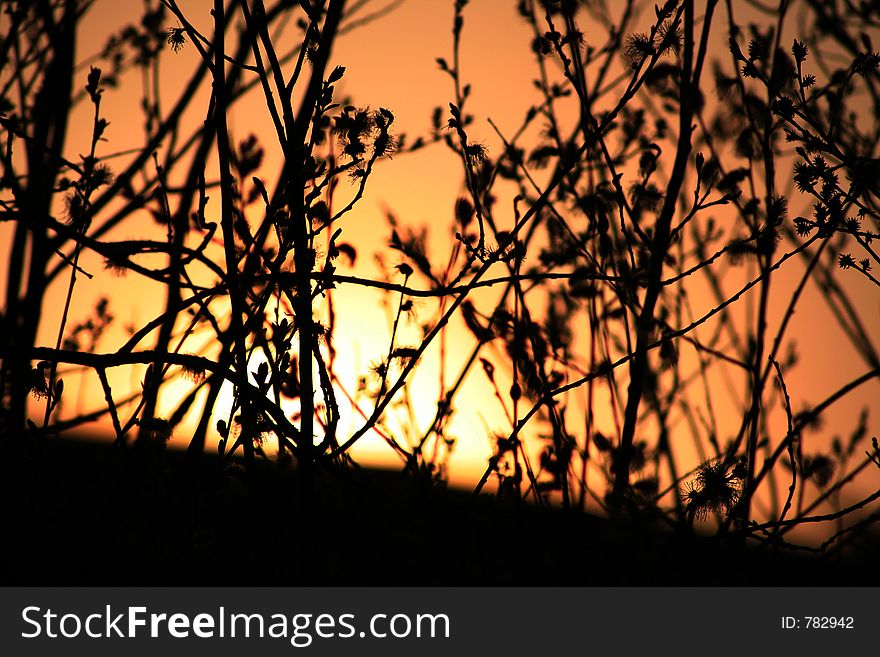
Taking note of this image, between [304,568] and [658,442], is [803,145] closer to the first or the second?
[658,442]

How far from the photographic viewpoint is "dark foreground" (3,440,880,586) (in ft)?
7.09

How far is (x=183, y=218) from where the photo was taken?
262cm

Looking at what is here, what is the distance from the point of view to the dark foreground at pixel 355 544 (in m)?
2.16

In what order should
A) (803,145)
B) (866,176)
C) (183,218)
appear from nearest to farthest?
(866,176) < (803,145) < (183,218)

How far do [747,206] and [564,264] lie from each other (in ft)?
2.32

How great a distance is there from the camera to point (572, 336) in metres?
3.31

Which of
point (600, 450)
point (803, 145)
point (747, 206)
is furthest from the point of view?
point (600, 450)

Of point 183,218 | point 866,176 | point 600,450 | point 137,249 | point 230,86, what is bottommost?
point 600,450

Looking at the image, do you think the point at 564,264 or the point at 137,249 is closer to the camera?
the point at 137,249

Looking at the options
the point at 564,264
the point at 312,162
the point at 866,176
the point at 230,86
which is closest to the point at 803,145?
the point at 866,176

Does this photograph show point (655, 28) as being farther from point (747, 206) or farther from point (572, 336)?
point (572, 336)

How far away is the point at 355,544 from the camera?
7.93ft

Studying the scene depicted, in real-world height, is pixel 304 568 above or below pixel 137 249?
below

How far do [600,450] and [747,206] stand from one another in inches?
43.4
